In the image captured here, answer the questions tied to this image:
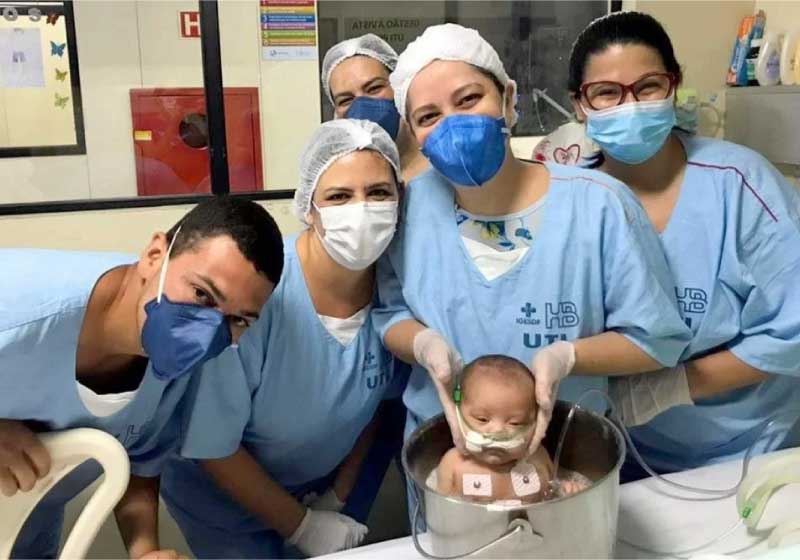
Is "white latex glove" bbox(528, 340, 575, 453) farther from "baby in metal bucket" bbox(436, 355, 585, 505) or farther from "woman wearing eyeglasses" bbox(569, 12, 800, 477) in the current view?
"woman wearing eyeglasses" bbox(569, 12, 800, 477)

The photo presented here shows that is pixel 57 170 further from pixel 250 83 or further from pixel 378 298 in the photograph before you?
pixel 378 298

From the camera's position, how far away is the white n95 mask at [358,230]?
55.7 inches

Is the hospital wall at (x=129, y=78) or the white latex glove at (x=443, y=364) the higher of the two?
the hospital wall at (x=129, y=78)

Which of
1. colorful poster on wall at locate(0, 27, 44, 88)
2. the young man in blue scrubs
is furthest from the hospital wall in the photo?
the young man in blue scrubs

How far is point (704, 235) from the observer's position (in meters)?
1.49

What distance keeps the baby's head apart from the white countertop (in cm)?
20

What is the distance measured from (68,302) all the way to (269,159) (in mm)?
1912

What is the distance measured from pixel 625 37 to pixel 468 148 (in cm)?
44

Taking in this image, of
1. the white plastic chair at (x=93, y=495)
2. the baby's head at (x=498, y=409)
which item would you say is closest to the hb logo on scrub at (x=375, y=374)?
the baby's head at (x=498, y=409)

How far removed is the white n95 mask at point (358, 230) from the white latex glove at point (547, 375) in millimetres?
372

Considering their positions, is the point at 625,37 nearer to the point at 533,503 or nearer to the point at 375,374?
the point at 375,374

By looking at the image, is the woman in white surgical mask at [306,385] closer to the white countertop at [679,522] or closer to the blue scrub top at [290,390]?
the blue scrub top at [290,390]

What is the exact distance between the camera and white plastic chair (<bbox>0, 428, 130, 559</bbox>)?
1124mm

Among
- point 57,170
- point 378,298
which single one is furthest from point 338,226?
point 57,170
